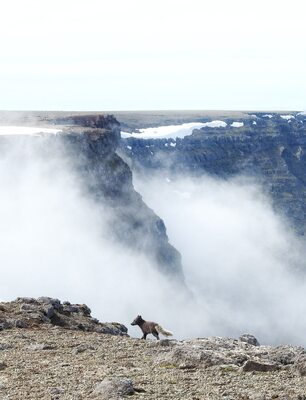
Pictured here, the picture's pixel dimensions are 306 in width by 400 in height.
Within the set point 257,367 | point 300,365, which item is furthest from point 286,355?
point 300,365

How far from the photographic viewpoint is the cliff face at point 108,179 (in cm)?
9994

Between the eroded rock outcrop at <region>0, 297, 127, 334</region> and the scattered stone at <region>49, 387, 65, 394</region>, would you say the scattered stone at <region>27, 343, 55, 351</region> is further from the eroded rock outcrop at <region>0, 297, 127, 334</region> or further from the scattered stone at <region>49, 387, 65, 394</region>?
the scattered stone at <region>49, 387, 65, 394</region>

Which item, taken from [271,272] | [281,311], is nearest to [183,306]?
[281,311]

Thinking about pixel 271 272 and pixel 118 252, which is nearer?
pixel 118 252

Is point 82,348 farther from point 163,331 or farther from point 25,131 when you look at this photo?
point 25,131

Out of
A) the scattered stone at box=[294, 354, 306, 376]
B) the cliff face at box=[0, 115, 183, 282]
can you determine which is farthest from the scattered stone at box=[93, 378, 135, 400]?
the cliff face at box=[0, 115, 183, 282]

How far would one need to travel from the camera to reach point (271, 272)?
199125 millimetres

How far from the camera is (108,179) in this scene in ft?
345

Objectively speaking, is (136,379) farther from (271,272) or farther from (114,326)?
(271,272)

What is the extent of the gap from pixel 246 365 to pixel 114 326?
13651 mm

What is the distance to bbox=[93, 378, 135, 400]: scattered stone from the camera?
15992 millimetres

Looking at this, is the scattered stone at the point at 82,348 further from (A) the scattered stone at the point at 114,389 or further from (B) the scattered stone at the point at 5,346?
(A) the scattered stone at the point at 114,389

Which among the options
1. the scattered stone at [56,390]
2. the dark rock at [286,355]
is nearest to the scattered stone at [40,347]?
the scattered stone at [56,390]

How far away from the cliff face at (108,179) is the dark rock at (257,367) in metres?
82.5
